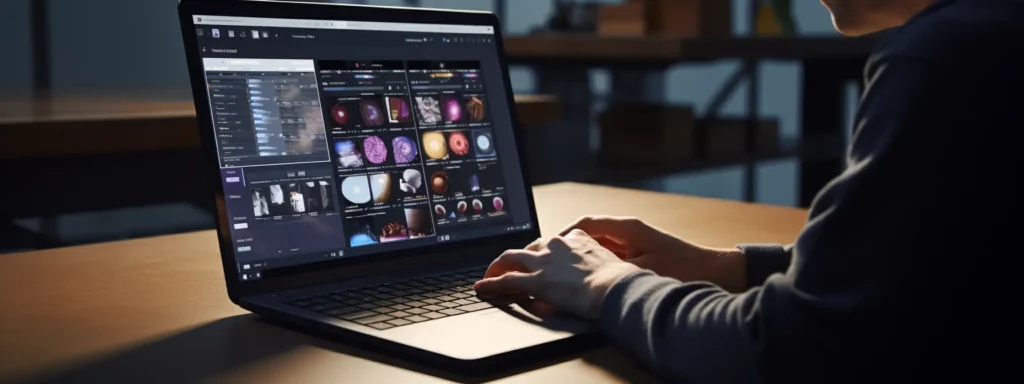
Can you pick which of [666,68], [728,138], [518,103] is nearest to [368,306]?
[518,103]

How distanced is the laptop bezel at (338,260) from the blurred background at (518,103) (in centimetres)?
103

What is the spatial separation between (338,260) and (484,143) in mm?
206

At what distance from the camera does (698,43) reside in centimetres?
288

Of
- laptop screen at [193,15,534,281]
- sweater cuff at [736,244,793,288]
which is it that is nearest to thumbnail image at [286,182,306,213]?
laptop screen at [193,15,534,281]

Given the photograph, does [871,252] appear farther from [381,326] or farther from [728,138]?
[728,138]

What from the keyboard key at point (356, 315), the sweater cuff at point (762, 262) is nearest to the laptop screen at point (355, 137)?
the keyboard key at point (356, 315)

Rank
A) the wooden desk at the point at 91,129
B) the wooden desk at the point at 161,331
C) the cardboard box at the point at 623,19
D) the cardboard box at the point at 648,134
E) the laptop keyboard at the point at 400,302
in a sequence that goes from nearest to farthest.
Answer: the wooden desk at the point at 161,331
the laptop keyboard at the point at 400,302
the wooden desk at the point at 91,129
the cardboard box at the point at 623,19
the cardboard box at the point at 648,134

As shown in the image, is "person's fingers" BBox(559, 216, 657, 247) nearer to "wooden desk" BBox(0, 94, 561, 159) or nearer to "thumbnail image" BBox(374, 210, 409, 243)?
"thumbnail image" BBox(374, 210, 409, 243)

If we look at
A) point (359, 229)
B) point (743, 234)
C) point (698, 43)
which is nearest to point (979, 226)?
point (359, 229)

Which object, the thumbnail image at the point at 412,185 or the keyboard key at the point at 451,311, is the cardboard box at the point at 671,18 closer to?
the thumbnail image at the point at 412,185

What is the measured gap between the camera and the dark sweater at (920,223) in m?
0.59

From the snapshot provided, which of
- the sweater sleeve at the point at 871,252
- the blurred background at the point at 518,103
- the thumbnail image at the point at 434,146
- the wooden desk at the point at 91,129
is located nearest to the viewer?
the sweater sleeve at the point at 871,252

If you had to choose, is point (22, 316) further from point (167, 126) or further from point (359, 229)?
point (167, 126)

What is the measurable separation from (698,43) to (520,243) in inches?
75.7
